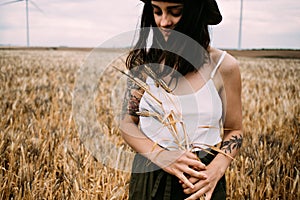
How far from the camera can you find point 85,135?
253 cm

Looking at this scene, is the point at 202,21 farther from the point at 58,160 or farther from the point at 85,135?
the point at 85,135

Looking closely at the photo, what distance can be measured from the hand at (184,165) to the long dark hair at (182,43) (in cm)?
31

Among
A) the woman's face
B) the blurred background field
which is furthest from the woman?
the blurred background field

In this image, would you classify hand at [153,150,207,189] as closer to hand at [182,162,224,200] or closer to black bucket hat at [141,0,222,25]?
hand at [182,162,224,200]

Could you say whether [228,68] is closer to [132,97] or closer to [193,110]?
[193,110]

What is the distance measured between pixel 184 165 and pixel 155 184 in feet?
0.70

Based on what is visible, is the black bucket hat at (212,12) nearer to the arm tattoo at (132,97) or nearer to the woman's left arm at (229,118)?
the woman's left arm at (229,118)

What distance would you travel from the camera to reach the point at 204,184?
3.40 feet

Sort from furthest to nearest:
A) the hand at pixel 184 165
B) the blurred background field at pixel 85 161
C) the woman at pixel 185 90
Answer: the blurred background field at pixel 85 161 → the woman at pixel 185 90 → the hand at pixel 184 165

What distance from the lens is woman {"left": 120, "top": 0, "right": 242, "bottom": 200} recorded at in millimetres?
1102

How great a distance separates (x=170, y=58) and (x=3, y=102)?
2.67m

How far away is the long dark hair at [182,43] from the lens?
1.12 m

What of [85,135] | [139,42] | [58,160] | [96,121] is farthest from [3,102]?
[139,42]

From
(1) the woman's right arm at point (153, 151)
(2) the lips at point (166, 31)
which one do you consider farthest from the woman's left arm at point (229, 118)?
(2) the lips at point (166, 31)
